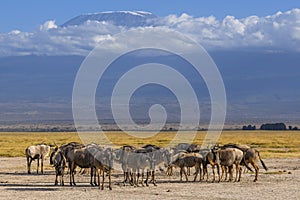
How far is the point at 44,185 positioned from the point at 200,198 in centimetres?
755

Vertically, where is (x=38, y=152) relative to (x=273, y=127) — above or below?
below

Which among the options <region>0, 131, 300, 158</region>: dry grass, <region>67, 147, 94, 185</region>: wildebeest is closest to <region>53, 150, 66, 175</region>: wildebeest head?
<region>67, 147, 94, 185</region>: wildebeest

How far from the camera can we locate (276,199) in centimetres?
2248

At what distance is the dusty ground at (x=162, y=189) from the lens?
23.5 metres

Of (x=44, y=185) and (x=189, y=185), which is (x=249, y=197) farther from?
(x=44, y=185)

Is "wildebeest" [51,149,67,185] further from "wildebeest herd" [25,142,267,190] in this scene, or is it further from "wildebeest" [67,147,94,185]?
"wildebeest" [67,147,94,185]

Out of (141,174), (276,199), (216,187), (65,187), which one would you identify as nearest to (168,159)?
(141,174)

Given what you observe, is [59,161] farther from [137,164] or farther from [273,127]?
[273,127]

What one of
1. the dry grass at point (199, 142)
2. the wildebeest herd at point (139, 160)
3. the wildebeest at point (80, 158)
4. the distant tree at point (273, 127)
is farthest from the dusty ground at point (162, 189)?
the distant tree at point (273, 127)

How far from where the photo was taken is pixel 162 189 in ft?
84.2

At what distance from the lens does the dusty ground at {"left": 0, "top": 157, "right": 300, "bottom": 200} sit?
23.5m

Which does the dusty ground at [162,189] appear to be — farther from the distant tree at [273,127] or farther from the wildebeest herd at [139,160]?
the distant tree at [273,127]

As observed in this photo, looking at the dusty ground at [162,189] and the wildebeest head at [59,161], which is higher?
the wildebeest head at [59,161]

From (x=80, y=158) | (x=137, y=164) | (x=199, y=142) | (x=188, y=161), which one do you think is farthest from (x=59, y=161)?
(x=199, y=142)
